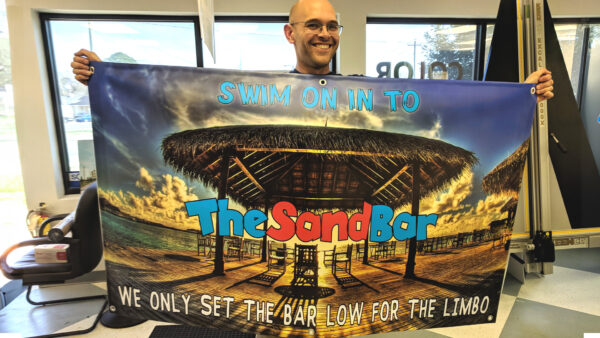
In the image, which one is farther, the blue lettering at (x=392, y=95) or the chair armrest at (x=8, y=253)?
the chair armrest at (x=8, y=253)

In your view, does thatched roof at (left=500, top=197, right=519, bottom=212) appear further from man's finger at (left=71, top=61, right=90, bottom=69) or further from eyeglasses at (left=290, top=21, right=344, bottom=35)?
man's finger at (left=71, top=61, right=90, bottom=69)

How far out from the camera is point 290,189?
A: 1.22 meters

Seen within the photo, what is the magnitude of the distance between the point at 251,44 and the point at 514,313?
9.69 feet

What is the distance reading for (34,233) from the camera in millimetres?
2535

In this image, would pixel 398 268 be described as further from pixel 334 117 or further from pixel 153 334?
pixel 153 334

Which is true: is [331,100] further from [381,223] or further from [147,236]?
[147,236]

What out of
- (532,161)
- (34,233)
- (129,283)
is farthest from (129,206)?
(532,161)

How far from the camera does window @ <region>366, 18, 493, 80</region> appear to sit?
3.02 meters

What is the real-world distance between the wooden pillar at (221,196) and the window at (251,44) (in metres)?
1.95

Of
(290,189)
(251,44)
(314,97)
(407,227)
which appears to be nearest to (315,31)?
(314,97)

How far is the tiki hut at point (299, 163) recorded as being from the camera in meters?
1.21

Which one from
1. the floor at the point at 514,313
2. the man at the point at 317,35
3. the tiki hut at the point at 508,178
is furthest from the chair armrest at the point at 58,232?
the tiki hut at the point at 508,178

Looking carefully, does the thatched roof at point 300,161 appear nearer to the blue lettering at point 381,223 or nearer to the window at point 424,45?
the blue lettering at point 381,223

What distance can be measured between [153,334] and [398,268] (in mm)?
1575
